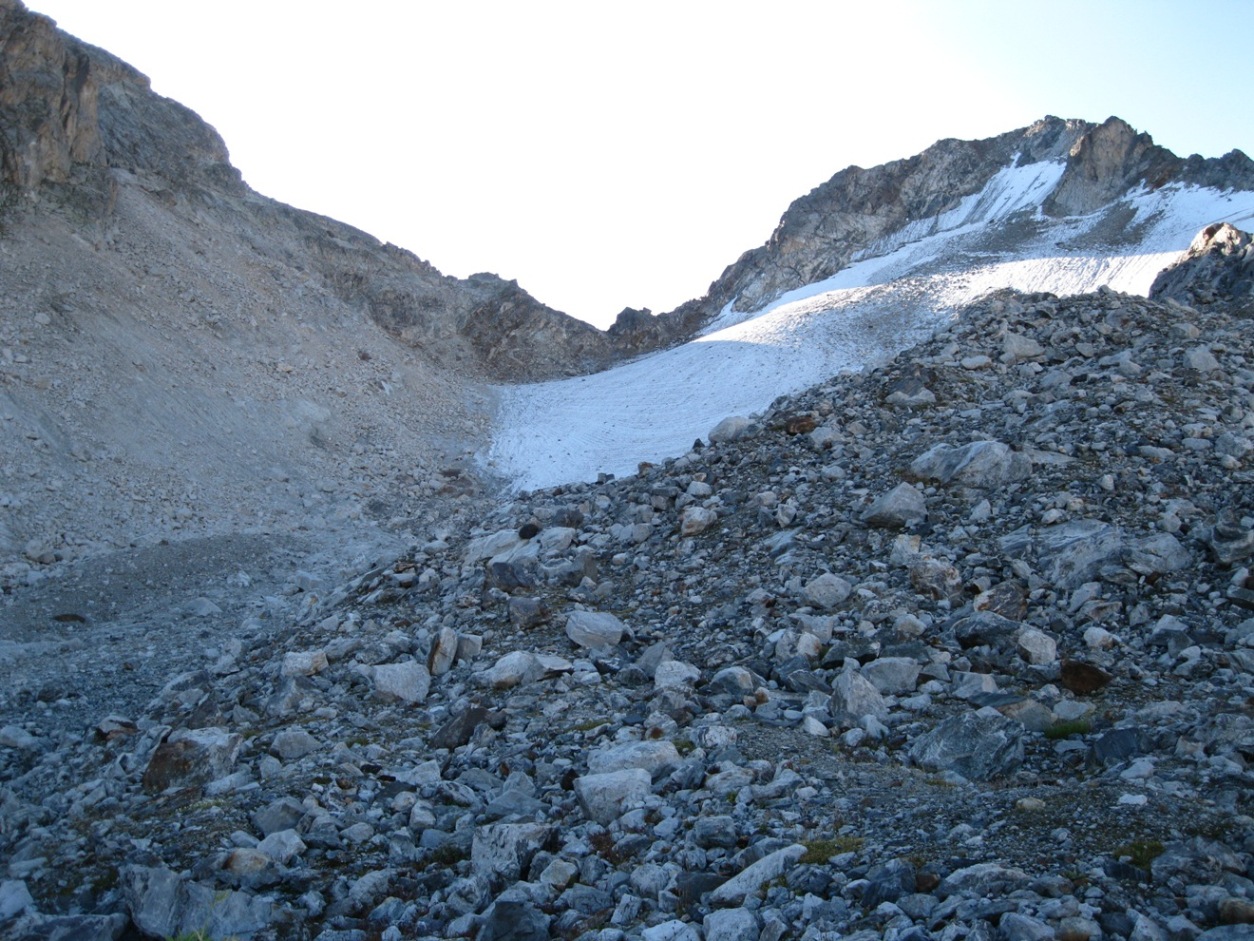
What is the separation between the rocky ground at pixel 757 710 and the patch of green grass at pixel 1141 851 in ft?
0.06

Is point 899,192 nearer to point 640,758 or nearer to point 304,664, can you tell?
point 304,664

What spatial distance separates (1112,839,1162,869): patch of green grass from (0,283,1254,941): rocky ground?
18 millimetres

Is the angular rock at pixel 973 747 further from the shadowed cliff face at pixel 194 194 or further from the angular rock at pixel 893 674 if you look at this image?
the shadowed cliff face at pixel 194 194

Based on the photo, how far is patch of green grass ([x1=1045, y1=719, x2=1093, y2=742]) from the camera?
19.4 feet

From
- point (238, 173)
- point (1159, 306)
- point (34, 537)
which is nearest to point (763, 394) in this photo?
point (1159, 306)

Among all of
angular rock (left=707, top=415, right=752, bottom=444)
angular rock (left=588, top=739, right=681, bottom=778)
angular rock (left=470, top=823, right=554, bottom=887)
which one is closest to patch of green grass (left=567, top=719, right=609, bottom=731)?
angular rock (left=588, top=739, right=681, bottom=778)

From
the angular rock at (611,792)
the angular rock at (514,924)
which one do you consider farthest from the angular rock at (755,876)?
the angular rock at (611,792)

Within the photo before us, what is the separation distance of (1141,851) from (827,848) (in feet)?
4.29

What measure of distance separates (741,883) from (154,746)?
520 centimetres

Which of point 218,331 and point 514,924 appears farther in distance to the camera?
point 218,331

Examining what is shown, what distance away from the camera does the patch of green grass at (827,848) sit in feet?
14.7

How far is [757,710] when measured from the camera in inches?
264

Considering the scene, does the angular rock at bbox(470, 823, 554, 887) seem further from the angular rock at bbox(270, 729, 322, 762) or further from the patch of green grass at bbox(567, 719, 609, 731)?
the angular rock at bbox(270, 729, 322, 762)

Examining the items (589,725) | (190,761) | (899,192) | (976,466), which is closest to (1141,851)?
(589,725)
